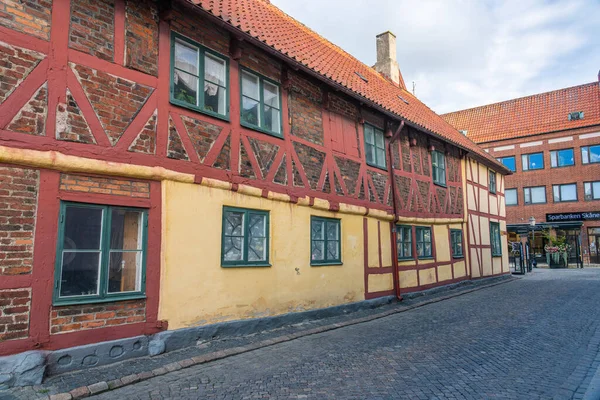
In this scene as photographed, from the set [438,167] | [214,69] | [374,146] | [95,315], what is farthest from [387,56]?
[95,315]

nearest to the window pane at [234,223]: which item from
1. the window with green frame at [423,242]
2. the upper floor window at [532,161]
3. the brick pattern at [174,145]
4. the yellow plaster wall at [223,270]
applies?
the yellow plaster wall at [223,270]

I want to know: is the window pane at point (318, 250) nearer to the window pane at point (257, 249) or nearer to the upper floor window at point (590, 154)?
the window pane at point (257, 249)

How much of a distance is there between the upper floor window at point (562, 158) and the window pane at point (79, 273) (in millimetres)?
34276

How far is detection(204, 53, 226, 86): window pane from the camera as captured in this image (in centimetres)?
725

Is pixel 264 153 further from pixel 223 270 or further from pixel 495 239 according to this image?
pixel 495 239

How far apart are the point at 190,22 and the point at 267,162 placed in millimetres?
2634

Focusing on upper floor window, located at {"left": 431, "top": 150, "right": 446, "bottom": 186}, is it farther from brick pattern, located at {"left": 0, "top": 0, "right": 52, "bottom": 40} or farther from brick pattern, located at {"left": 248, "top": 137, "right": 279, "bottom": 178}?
brick pattern, located at {"left": 0, "top": 0, "right": 52, "bottom": 40}

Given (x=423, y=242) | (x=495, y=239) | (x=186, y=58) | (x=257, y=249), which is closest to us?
(x=186, y=58)

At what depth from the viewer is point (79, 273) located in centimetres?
541

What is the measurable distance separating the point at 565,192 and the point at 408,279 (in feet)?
84.0

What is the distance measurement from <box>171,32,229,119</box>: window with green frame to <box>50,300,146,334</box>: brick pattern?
2.99m

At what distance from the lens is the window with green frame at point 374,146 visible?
11.3 meters

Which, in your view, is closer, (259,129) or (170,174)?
(170,174)

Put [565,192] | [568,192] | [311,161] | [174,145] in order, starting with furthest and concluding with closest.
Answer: [565,192] → [568,192] → [311,161] → [174,145]
